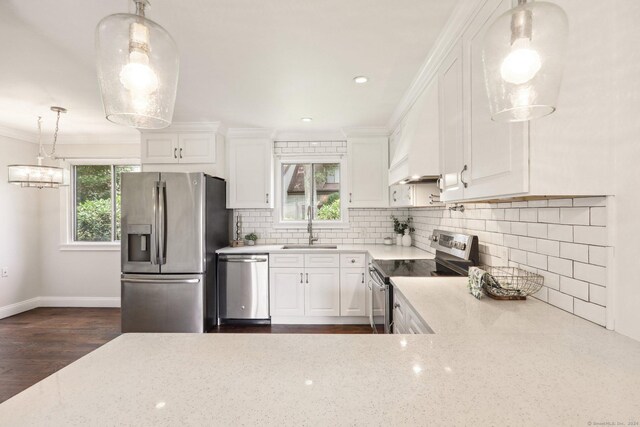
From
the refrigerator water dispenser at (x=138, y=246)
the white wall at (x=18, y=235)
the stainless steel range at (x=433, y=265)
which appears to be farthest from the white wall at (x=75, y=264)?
the stainless steel range at (x=433, y=265)

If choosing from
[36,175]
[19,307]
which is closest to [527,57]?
[36,175]

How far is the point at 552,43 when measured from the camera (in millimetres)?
677

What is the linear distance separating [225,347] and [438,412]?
2.03ft

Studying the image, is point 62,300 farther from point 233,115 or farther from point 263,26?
point 263,26

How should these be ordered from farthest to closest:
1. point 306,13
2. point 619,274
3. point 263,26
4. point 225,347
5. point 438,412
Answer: point 263,26, point 306,13, point 619,274, point 225,347, point 438,412

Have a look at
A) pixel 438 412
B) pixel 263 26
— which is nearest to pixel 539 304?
pixel 438 412

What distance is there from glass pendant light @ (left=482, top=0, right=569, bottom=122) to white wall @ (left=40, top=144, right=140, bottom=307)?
4.79m

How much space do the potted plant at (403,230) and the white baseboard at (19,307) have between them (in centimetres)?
517

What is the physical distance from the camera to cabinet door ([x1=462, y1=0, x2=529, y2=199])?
107cm

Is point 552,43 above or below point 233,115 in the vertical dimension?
below

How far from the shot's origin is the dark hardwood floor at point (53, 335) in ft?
8.66

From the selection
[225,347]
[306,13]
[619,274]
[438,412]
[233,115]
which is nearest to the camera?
[438,412]

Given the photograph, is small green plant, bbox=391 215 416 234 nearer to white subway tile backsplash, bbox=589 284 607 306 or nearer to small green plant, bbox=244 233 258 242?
small green plant, bbox=244 233 258 242

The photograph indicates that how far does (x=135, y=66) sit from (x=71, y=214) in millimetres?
4814
